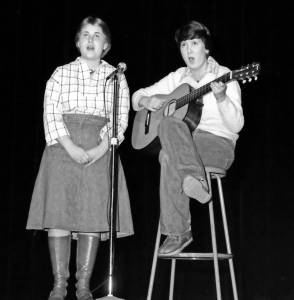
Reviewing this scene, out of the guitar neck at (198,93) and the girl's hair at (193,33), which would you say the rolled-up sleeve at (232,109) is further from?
the girl's hair at (193,33)

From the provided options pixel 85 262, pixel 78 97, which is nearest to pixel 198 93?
pixel 78 97

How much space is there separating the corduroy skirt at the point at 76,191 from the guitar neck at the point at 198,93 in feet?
1.34

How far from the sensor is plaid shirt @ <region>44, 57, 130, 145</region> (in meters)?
2.80

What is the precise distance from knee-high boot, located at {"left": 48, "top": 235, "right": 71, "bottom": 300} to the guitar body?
0.66 meters

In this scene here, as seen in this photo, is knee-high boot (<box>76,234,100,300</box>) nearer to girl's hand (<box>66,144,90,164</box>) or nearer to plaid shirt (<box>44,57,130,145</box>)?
girl's hand (<box>66,144,90,164</box>)

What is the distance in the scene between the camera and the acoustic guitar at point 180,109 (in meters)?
2.56

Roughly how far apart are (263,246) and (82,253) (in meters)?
1.61

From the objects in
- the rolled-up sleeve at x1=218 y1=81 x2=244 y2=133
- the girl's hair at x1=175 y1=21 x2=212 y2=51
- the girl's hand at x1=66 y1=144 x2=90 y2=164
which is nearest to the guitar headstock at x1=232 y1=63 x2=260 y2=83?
the rolled-up sleeve at x1=218 y1=81 x2=244 y2=133

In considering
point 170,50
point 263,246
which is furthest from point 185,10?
point 263,246

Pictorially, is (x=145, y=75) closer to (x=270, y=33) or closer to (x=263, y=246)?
(x=270, y=33)

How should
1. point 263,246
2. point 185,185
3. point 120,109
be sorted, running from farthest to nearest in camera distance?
point 263,246 < point 120,109 < point 185,185

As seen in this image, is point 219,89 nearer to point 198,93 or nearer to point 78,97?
point 198,93

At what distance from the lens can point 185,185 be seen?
2.47 meters

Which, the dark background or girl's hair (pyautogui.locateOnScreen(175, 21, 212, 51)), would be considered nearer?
girl's hair (pyautogui.locateOnScreen(175, 21, 212, 51))
